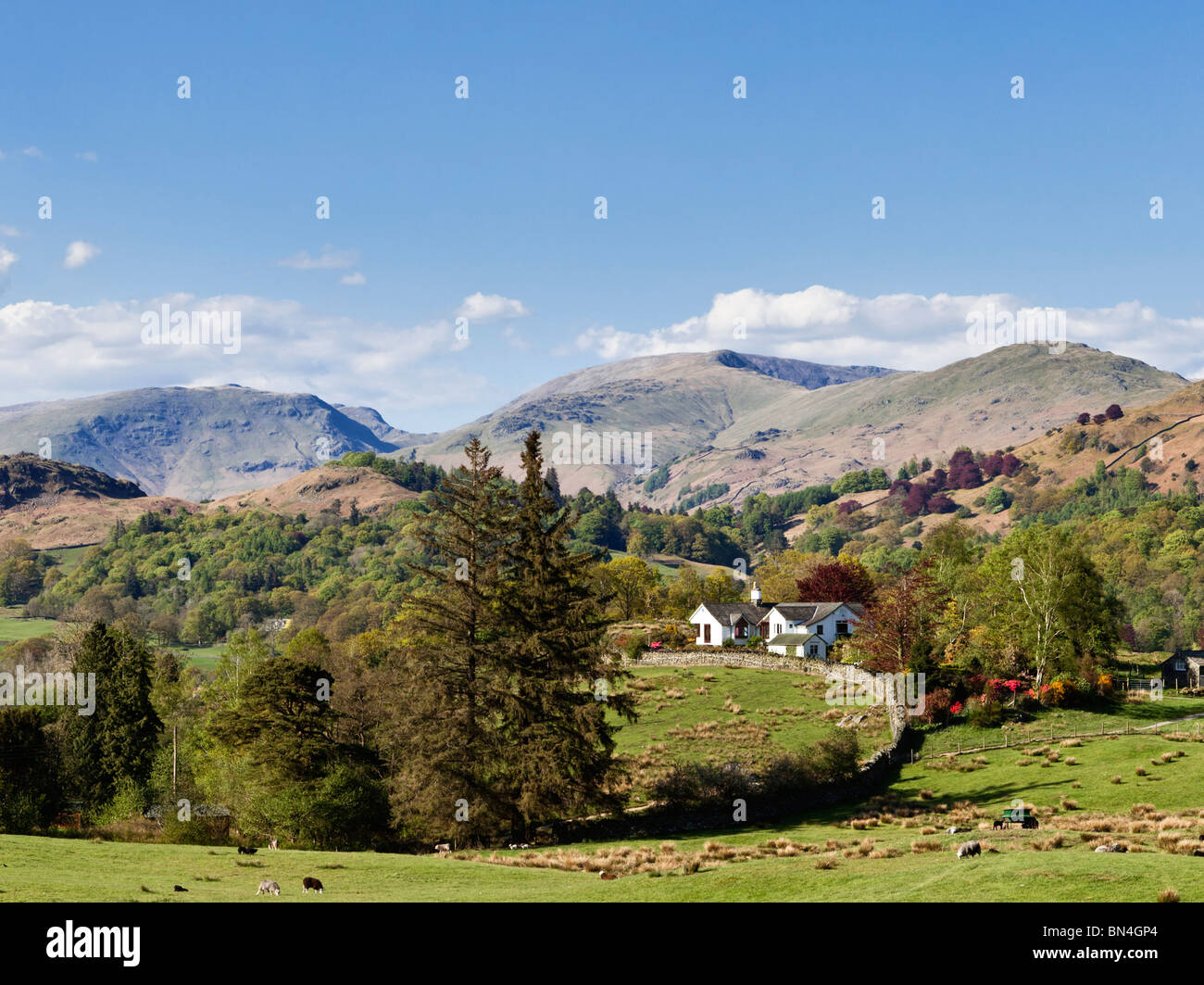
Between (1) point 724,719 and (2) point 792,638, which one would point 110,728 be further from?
(2) point 792,638

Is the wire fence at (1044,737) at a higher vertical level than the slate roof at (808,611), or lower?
lower

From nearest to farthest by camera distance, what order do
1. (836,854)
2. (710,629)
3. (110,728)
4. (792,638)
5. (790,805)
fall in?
(836,854)
(790,805)
(110,728)
(792,638)
(710,629)

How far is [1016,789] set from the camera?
1822 inches

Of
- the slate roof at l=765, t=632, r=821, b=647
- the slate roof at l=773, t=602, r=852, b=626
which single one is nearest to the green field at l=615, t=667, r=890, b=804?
the slate roof at l=765, t=632, r=821, b=647

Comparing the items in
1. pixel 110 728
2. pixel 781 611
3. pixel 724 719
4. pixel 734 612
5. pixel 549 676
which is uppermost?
pixel 549 676

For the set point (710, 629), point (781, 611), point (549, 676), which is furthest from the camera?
point (710, 629)

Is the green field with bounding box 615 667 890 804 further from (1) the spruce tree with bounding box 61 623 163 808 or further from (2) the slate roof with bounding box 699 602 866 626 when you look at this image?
(1) the spruce tree with bounding box 61 623 163 808

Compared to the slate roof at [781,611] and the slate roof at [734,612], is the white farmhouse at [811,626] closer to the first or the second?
the slate roof at [781,611]

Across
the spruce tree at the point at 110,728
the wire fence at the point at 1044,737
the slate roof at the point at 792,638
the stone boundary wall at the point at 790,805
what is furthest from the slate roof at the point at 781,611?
the spruce tree at the point at 110,728

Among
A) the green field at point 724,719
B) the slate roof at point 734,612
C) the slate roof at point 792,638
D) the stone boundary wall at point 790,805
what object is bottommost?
the stone boundary wall at point 790,805

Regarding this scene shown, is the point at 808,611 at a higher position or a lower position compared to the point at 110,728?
higher

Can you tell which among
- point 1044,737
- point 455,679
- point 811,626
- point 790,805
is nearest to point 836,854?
point 790,805
